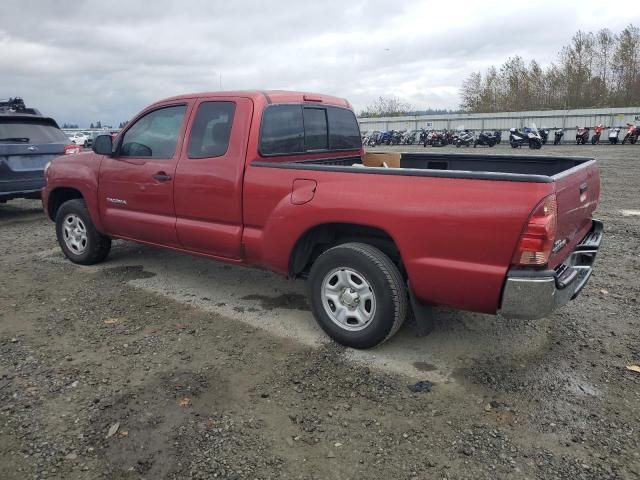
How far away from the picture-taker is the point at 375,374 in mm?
3395

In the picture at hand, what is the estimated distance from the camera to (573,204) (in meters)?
3.30

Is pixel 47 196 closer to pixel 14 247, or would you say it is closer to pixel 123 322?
pixel 14 247

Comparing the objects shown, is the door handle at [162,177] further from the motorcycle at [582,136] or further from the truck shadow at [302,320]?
the motorcycle at [582,136]

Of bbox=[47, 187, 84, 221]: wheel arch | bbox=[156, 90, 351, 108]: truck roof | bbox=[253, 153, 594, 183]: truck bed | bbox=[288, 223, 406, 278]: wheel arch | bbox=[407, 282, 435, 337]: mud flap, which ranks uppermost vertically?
bbox=[156, 90, 351, 108]: truck roof

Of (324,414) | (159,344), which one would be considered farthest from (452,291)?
(159,344)

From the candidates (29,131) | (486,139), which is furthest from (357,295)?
(486,139)

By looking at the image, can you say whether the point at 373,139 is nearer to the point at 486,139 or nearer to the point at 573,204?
the point at 486,139

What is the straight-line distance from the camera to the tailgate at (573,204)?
305 cm

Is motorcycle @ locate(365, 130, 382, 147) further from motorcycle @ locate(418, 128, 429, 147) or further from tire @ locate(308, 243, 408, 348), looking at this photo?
tire @ locate(308, 243, 408, 348)

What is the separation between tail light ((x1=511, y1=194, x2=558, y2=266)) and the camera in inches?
110

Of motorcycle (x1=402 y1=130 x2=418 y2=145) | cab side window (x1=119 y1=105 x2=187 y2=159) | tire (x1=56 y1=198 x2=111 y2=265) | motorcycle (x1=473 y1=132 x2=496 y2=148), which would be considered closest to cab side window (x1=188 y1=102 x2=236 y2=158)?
cab side window (x1=119 y1=105 x2=187 y2=159)

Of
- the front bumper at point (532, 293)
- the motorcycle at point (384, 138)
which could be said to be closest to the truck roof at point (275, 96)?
the front bumper at point (532, 293)

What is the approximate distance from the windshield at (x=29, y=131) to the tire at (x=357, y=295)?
7.17 meters

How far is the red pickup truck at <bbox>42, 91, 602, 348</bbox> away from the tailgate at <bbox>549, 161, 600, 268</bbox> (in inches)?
0.8
